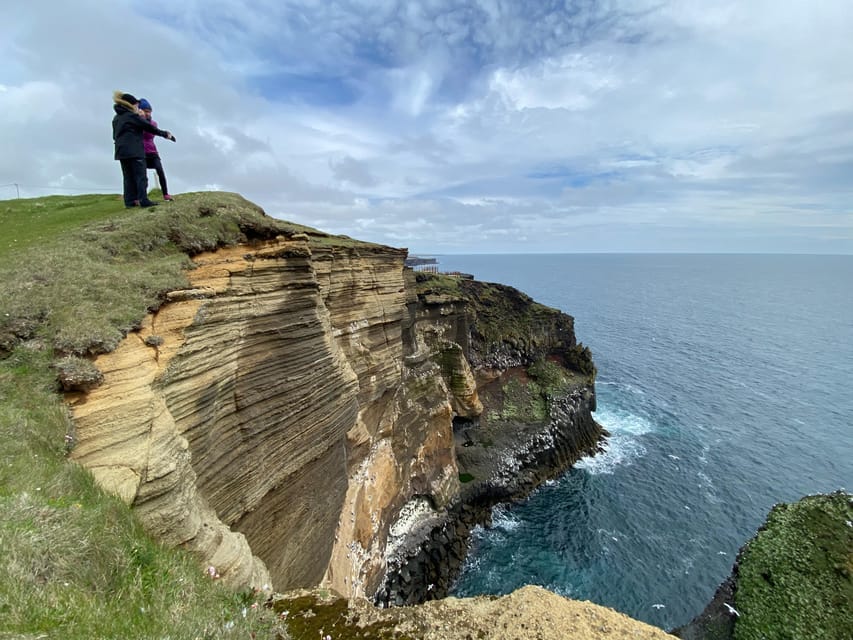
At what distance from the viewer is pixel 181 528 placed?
23.1 feet

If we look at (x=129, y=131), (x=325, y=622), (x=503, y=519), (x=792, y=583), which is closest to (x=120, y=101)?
(x=129, y=131)

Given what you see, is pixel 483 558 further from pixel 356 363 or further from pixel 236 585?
pixel 236 585

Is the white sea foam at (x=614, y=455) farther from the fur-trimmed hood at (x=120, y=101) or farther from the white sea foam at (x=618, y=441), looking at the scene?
the fur-trimmed hood at (x=120, y=101)

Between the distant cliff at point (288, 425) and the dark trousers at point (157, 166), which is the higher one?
the dark trousers at point (157, 166)

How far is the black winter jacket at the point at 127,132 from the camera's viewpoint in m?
12.6

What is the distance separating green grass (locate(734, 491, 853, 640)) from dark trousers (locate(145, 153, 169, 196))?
3505cm

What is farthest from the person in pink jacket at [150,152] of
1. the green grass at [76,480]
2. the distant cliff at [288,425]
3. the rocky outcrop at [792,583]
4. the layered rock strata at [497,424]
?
the rocky outcrop at [792,583]

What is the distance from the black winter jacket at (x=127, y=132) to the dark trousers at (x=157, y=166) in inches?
44.5

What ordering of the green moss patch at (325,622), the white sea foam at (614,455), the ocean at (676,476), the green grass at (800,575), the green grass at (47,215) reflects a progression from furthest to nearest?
1. the white sea foam at (614,455)
2. the ocean at (676,476)
3. the green grass at (800,575)
4. the green grass at (47,215)
5. the green moss patch at (325,622)

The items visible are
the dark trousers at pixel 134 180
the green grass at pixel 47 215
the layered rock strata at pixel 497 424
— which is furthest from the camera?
the layered rock strata at pixel 497 424

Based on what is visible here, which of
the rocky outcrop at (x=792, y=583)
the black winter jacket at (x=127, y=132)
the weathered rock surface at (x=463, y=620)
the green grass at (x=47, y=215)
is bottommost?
the rocky outcrop at (x=792, y=583)

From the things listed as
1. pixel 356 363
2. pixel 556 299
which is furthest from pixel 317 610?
pixel 556 299

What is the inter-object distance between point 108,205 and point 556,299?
439ft

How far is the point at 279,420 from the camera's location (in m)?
12.3
